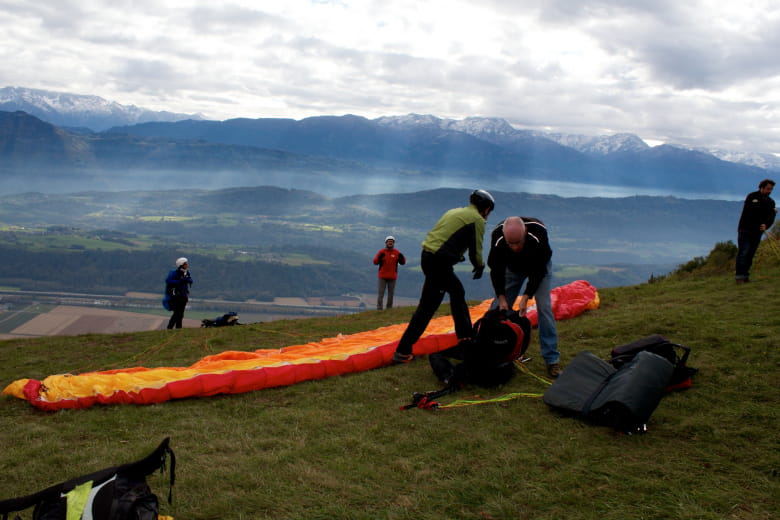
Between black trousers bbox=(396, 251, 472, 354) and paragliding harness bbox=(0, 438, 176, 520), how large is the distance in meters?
4.59

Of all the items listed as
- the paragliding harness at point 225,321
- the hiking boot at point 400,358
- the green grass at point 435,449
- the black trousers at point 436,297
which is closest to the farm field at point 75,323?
the paragliding harness at point 225,321

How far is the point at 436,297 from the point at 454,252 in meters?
0.74

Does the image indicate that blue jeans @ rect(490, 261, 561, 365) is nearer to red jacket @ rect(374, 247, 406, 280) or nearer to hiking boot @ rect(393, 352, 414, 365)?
hiking boot @ rect(393, 352, 414, 365)

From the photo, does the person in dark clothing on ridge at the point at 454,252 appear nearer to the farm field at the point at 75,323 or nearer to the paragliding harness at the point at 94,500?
the paragliding harness at the point at 94,500

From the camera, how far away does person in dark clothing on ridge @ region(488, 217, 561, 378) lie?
6.61 metres

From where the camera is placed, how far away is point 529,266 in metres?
6.78

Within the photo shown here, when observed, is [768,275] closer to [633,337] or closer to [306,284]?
[633,337]

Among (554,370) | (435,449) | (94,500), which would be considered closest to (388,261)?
(554,370)

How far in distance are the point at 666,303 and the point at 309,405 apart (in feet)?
27.2

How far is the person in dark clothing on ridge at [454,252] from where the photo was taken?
23.3ft

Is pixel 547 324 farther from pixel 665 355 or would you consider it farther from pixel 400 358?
pixel 400 358

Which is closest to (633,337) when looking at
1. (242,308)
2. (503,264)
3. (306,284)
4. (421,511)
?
(503,264)

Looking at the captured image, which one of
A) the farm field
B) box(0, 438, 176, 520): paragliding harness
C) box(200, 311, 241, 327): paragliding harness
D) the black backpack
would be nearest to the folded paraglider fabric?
the black backpack

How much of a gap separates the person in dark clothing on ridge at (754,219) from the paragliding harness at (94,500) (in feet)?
40.7
